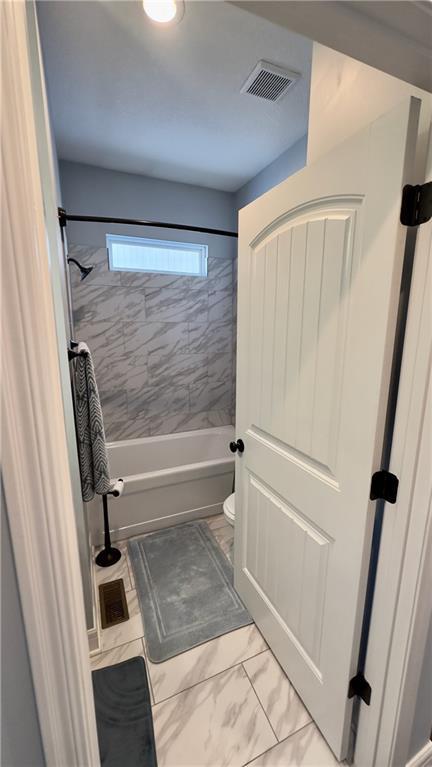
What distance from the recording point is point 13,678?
456mm

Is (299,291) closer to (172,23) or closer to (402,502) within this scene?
(402,502)

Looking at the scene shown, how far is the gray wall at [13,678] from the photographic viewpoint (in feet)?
1.39

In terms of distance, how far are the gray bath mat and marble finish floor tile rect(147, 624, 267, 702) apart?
31 millimetres

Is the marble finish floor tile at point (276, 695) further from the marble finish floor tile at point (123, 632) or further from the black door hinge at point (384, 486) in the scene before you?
the black door hinge at point (384, 486)

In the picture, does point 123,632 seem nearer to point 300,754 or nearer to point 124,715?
point 124,715

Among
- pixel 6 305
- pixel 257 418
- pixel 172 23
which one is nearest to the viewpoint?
pixel 6 305

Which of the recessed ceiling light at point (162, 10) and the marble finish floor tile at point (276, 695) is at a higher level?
the recessed ceiling light at point (162, 10)

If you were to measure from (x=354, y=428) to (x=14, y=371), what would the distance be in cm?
83

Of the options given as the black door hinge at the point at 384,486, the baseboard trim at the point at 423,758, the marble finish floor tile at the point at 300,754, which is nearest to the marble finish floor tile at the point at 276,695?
the marble finish floor tile at the point at 300,754

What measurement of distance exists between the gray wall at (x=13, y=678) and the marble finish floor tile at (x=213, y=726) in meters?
0.90

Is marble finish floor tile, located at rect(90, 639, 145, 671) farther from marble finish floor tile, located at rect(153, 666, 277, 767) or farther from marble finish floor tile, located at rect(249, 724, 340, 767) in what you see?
marble finish floor tile, located at rect(249, 724, 340, 767)

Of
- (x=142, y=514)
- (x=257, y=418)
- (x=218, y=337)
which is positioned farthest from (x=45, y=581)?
(x=218, y=337)

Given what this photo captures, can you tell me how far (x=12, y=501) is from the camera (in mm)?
455

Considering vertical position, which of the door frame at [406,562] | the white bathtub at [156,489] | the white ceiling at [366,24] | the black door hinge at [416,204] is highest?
the white ceiling at [366,24]
